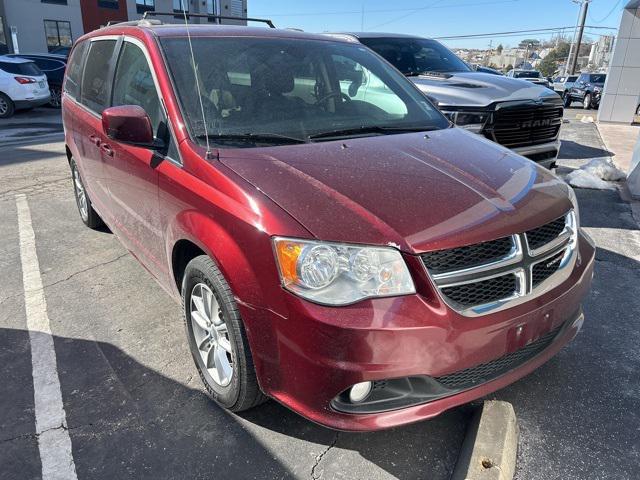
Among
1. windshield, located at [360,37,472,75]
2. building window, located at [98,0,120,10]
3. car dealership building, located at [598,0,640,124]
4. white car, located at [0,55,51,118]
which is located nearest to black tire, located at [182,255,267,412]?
windshield, located at [360,37,472,75]

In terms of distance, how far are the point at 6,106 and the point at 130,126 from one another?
45.7ft

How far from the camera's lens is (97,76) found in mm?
3971

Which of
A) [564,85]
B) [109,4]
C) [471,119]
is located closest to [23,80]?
[471,119]

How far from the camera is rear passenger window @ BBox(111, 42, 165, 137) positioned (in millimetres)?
2896

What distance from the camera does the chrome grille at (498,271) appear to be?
78.6 inches

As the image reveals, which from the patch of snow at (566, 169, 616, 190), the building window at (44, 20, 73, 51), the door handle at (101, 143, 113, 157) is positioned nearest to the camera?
the door handle at (101, 143, 113, 157)

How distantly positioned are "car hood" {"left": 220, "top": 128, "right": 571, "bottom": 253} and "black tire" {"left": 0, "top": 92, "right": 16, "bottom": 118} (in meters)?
14.2

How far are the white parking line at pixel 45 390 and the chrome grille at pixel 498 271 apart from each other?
1796mm

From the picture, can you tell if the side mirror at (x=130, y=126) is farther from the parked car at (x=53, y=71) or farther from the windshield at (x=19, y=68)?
the parked car at (x=53, y=71)

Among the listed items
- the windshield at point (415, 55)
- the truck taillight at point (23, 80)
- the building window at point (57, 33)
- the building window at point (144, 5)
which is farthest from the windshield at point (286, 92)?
the building window at point (144, 5)

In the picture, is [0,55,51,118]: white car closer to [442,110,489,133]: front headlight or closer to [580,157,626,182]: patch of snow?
[442,110,489,133]: front headlight

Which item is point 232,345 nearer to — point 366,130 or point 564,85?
point 366,130

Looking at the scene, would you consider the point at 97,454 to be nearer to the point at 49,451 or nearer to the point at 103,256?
the point at 49,451

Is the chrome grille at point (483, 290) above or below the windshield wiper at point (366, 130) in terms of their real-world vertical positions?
below
